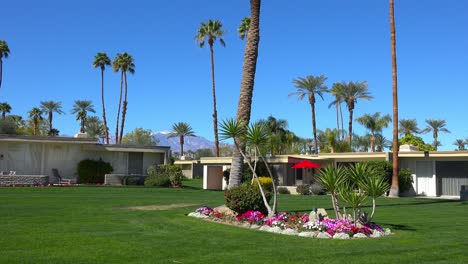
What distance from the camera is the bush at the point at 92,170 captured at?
33.4 metres

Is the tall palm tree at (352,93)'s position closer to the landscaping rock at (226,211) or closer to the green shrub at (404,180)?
the green shrub at (404,180)

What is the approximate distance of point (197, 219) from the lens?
14.2 m

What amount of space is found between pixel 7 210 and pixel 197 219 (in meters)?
5.70

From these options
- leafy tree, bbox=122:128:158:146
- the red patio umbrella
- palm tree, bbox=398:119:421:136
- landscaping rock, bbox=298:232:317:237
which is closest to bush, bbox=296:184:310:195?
the red patio umbrella

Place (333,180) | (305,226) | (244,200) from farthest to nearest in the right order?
1. (244,200)
2. (333,180)
3. (305,226)

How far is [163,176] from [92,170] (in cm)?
493

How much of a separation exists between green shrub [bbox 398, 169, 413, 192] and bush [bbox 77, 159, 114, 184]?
1917cm

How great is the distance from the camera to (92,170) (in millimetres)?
33688

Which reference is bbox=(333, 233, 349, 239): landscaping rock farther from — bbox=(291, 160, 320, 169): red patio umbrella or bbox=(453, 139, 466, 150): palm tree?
bbox=(453, 139, 466, 150): palm tree

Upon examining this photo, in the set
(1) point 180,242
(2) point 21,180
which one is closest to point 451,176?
(2) point 21,180

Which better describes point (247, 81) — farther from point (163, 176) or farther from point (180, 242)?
point (163, 176)

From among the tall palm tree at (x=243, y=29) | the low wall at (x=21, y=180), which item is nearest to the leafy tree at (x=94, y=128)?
the tall palm tree at (x=243, y=29)

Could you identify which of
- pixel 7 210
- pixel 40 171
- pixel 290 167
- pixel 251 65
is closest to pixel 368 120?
pixel 290 167

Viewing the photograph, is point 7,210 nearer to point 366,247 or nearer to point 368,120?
point 366,247
